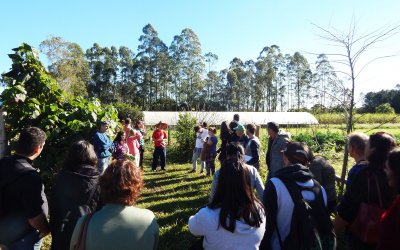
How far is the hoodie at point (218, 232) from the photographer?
2285 millimetres

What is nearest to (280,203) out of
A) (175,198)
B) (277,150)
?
(277,150)

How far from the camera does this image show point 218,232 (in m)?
2.29

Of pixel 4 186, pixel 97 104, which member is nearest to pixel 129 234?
pixel 4 186

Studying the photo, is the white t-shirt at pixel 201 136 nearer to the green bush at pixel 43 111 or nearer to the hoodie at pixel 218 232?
the green bush at pixel 43 111

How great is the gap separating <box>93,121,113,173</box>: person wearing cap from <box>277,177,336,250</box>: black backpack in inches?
162

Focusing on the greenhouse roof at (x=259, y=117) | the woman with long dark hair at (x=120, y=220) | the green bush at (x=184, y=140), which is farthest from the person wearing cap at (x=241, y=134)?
the greenhouse roof at (x=259, y=117)

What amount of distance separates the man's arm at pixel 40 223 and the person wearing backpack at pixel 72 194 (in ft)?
0.18

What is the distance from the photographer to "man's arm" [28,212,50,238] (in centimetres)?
276

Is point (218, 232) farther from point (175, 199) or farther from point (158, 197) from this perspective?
point (158, 197)

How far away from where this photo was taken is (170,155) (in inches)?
535

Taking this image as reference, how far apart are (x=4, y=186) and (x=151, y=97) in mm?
53590

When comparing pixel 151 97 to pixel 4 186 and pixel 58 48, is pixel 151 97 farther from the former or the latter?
pixel 4 186

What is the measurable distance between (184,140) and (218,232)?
11.0 m

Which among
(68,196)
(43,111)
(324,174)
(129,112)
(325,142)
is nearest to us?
(68,196)
